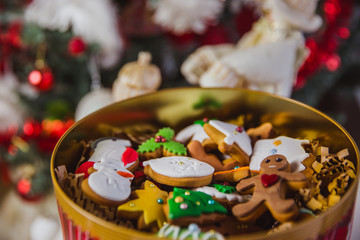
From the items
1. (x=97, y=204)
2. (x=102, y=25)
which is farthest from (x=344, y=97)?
(x=97, y=204)

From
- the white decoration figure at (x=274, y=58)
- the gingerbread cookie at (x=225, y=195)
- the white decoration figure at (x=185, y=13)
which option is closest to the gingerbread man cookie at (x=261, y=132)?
the gingerbread cookie at (x=225, y=195)

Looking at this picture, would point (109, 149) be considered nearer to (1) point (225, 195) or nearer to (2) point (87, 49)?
(1) point (225, 195)

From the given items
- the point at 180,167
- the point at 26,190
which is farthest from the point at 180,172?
the point at 26,190

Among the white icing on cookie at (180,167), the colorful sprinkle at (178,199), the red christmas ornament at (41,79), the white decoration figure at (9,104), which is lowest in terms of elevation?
the white decoration figure at (9,104)

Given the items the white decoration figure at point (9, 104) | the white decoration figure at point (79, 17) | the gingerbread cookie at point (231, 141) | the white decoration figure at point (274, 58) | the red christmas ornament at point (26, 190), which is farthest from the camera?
the red christmas ornament at point (26, 190)

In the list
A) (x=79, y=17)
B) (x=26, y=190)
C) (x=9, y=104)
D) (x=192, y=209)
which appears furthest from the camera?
(x=26, y=190)

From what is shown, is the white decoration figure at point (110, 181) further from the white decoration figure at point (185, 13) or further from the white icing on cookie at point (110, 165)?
the white decoration figure at point (185, 13)
